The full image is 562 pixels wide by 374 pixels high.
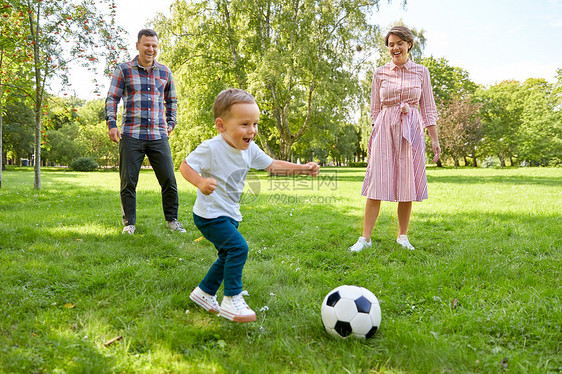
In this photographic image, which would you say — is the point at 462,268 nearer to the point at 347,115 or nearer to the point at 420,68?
the point at 420,68

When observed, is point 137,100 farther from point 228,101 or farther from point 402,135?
point 402,135

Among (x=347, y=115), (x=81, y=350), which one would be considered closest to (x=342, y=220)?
(x=81, y=350)

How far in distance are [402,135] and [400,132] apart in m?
0.05

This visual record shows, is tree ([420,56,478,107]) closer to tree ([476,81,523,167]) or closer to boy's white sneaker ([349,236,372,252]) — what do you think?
tree ([476,81,523,167])

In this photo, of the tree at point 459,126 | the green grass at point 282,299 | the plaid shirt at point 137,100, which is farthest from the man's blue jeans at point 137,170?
the tree at point 459,126

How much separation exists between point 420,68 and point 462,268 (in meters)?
2.32

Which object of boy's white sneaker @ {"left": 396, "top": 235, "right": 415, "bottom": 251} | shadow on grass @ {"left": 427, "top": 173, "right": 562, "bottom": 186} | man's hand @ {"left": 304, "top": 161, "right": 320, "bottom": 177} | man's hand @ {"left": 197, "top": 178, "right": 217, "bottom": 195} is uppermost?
man's hand @ {"left": 304, "top": 161, "right": 320, "bottom": 177}

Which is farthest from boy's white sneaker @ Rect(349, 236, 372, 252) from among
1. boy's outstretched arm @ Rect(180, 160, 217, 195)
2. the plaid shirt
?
the plaid shirt

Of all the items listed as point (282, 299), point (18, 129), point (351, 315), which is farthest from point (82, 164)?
point (351, 315)

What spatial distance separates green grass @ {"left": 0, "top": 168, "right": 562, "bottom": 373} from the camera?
2.03m

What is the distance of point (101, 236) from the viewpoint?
473 centimetres

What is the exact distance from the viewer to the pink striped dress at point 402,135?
4.27 meters

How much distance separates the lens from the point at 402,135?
4285 millimetres

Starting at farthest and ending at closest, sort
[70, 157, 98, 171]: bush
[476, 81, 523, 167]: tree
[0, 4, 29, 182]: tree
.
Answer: [476, 81, 523, 167]: tree
[70, 157, 98, 171]: bush
[0, 4, 29, 182]: tree
